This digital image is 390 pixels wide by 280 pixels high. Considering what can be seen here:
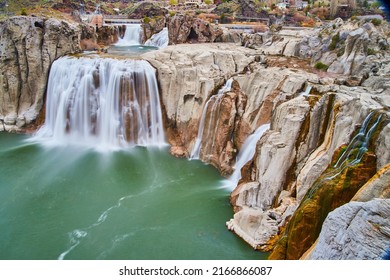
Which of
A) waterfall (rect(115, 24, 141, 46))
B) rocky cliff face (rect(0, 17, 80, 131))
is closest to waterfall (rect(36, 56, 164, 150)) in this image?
rocky cliff face (rect(0, 17, 80, 131))

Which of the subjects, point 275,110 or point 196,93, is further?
point 196,93

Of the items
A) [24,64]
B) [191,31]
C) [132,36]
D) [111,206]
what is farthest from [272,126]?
[132,36]

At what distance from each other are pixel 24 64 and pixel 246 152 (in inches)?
757

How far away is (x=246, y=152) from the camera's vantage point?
21312 mm

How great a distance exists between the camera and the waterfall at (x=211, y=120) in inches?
930

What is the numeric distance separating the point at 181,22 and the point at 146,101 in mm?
17222

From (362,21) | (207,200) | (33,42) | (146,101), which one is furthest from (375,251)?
(33,42)

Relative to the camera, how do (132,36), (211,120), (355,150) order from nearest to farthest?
1. (355,150)
2. (211,120)
3. (132,36)

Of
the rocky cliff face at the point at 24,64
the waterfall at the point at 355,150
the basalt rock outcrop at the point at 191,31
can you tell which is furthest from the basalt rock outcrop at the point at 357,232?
the basalt rock outcrop at the point at 191,31

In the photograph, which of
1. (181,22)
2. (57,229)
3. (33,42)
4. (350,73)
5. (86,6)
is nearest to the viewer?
(57,229)

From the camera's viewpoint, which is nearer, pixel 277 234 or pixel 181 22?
pixel 277 234

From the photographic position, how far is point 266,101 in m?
21.4

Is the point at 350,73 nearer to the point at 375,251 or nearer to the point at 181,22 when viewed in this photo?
the point at 375,251

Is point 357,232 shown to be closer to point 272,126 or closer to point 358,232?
point 358,232
